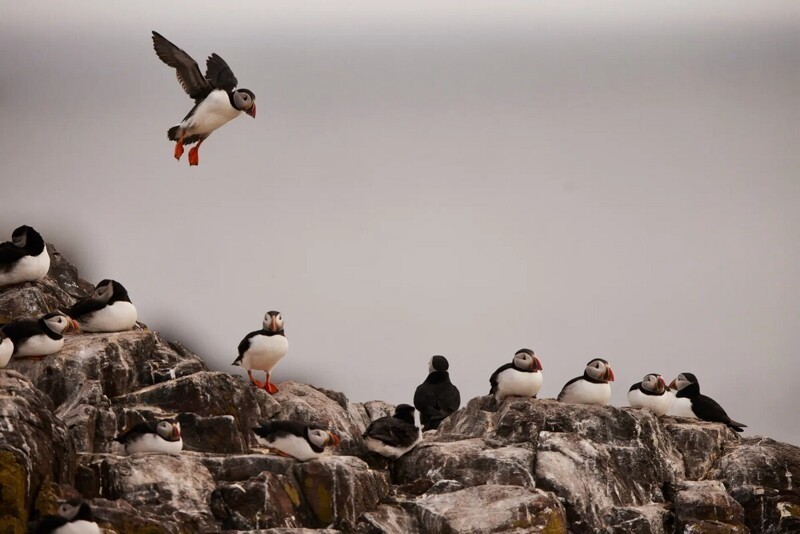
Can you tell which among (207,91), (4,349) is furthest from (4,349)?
(207,91)

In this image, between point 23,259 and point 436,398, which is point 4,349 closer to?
point 23,259

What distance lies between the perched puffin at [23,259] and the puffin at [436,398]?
4.87 metres

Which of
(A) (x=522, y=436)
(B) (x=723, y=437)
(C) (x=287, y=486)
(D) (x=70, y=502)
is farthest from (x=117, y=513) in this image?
(B) (x=723, y=437)

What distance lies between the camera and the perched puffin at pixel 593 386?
56.4ft

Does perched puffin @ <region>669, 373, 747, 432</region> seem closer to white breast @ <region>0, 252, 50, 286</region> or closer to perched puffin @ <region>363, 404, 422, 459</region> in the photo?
perched puffin @ <region>363, 404, 422, 459</region>

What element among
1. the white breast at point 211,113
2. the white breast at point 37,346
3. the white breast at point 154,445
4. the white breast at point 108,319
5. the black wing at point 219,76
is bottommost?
the white breast at point 154,445

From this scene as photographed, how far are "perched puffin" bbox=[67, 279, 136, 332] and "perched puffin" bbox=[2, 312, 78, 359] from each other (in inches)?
37.1

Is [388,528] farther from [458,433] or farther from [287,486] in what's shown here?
[458,433]

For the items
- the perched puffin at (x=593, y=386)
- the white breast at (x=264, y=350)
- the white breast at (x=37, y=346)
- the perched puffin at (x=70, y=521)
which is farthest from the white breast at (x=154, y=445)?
the perched puffin at (x=593, y=386)

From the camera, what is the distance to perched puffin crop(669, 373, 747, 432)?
61.8ft

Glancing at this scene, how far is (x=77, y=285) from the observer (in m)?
18.8

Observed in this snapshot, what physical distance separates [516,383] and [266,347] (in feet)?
9.42

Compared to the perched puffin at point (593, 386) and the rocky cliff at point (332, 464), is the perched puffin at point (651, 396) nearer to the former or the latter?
the rocky cliff at point (332, 464)

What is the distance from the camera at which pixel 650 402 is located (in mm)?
17922
